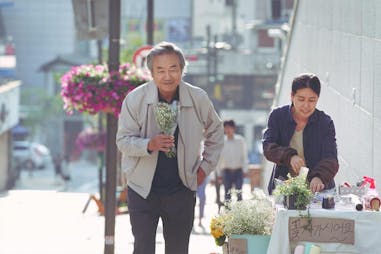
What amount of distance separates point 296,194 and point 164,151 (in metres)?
1.18

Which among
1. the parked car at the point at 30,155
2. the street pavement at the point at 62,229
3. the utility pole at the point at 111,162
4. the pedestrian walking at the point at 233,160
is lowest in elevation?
the parked car at the point at 30,155

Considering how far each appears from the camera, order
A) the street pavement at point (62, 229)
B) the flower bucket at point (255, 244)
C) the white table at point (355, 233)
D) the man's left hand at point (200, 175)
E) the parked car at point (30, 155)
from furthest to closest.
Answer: the parked car at point (30, 155), the street pavement at point (62, 229), the man's left hand at point (200, 175), the flower bucket at point (255, 244), the white table at point (355, 233)

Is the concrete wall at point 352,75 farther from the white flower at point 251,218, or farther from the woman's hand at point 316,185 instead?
the white flower at point 251,218

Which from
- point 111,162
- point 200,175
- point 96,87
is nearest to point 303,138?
point 200,175

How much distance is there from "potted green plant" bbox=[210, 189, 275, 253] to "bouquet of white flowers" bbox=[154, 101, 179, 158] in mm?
683

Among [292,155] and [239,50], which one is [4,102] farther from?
[292,155]

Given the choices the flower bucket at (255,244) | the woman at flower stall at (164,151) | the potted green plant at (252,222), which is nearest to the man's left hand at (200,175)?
the woman at flower stall at (164,151)

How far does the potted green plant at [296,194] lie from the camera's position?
6.87m

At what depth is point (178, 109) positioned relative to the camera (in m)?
7.84

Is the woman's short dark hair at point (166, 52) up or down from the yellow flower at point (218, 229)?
up

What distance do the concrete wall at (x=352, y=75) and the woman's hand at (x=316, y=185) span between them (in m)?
1.35

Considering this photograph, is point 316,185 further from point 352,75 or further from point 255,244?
point 352,75

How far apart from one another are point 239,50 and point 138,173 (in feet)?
229

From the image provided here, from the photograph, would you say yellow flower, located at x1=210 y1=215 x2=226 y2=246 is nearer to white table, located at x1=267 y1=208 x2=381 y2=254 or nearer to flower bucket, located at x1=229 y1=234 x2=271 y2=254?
flower bucket, located at x1=229 y1=234 x2=271 y2=254
